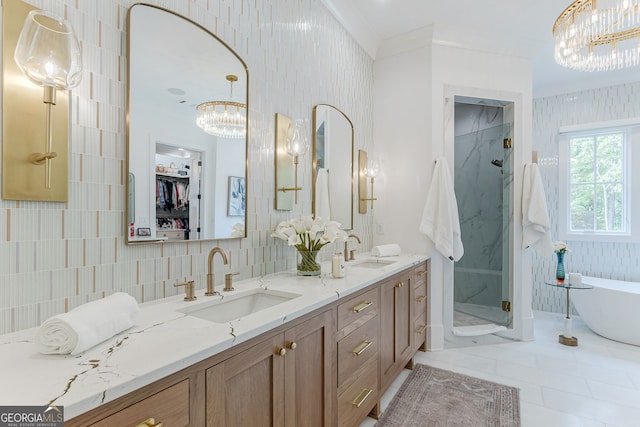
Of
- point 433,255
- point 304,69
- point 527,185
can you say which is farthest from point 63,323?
point 527,185

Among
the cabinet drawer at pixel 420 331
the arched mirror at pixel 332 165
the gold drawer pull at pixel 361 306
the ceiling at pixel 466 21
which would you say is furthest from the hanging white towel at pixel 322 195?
the ceiling at pixel 466 21

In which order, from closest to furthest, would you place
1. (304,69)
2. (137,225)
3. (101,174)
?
(101,174) < (137,225) < (304,69)

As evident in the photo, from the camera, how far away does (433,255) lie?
3059 mm

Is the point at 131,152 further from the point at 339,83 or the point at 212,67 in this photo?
the point at 339,83

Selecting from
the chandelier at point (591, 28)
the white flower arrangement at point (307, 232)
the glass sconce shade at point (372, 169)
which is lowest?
the white flower arrangement at point (307, 232)

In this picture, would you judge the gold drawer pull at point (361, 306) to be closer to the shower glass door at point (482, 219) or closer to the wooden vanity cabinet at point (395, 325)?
the wooden vanity cabinet at point (395, 325)

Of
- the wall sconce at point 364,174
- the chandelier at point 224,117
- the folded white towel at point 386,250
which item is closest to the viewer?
the chandelier at point 224,117

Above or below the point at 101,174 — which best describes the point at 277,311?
below

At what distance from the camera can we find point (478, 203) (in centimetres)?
406

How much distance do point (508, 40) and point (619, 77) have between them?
1769 mm

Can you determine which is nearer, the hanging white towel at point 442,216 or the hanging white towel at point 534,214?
the hanging white towel at point 442,216

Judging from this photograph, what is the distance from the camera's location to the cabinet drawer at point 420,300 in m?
2.63

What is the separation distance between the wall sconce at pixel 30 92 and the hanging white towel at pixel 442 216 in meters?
2.67

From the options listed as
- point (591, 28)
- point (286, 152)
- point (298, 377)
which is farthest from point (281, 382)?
point (591, 28)
